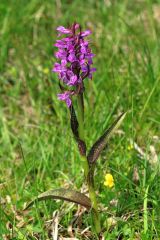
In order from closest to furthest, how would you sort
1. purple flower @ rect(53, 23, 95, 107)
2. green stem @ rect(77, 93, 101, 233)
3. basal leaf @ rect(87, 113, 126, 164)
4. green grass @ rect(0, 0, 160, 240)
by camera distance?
purple flower @ rect(53, 23, 95, 107), green stem @ rect(77, 93, 101, 233), basal leaf @ rect(87, 113, 126, 164), green grass @ rect(0, 0, 160, 240)

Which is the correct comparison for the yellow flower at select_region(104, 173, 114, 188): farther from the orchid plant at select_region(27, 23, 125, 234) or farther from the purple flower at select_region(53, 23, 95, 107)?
the purple flower at select_region(53, 23, 95, 107)

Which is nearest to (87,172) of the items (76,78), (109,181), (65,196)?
(65,196)

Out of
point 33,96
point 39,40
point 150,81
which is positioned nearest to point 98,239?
point 150,81

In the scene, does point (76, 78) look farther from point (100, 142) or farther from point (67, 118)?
point (67, 118)

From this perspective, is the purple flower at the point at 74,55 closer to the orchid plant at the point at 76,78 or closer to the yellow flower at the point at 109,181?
the orchid plant at the point at 76,78

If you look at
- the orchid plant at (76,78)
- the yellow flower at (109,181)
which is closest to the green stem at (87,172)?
the orchid plant at (76,78)

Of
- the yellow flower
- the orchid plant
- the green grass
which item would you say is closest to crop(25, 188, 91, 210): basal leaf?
the orchid plant

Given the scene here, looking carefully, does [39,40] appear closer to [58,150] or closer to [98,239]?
[58,150]

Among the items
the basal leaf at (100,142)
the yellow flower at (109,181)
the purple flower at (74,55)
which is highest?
the purple flower at (74,55)
